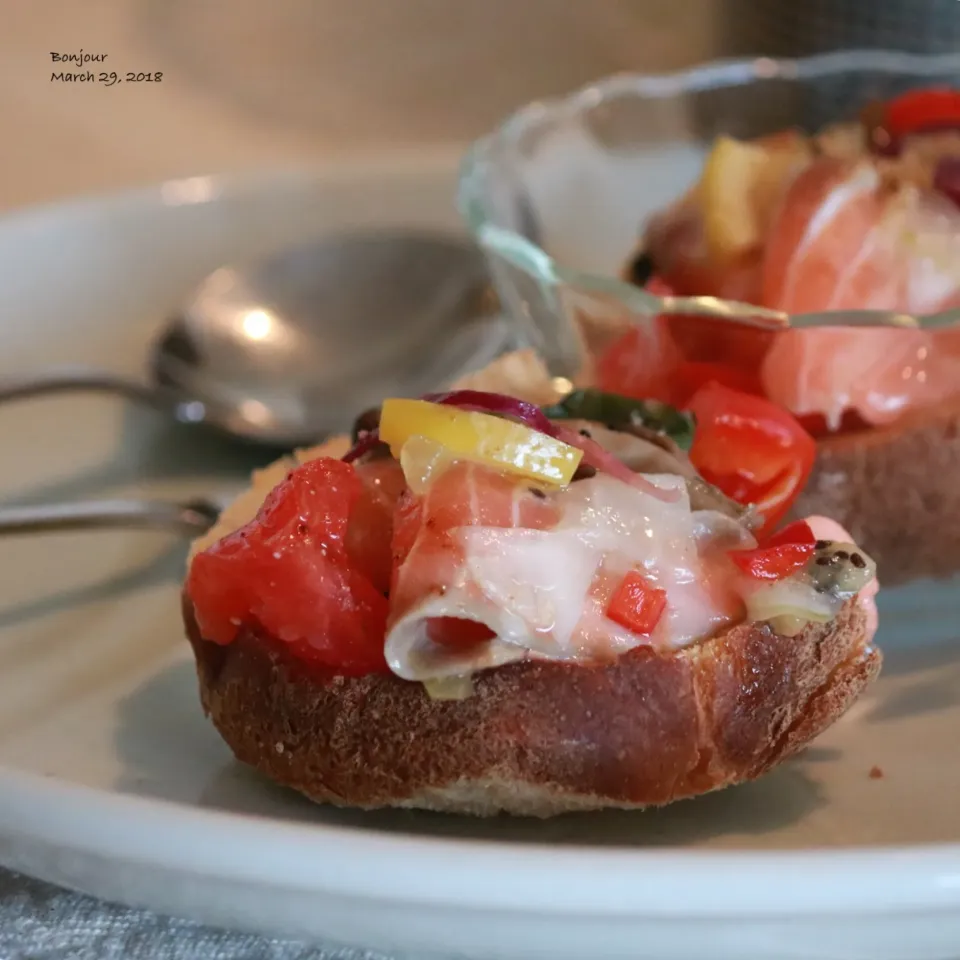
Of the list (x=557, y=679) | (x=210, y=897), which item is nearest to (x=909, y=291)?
(x=557, y=679)

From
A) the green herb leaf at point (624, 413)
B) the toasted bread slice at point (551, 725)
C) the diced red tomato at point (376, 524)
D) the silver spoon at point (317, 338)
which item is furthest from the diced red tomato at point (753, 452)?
the silver spoon at point (317, 338)

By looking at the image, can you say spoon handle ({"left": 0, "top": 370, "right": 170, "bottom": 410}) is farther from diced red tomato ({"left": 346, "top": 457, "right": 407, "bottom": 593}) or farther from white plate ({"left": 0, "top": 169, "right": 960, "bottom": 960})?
diced red tomato ({"left": 346, "top": 457, "right": 407, "bottom": 593})

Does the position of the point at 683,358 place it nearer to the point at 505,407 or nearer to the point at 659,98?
the point at 505,407

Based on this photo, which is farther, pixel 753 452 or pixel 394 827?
pixel 753 452

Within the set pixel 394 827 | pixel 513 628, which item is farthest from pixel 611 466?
pixel 394 827

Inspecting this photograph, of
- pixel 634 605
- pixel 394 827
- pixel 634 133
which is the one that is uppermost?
pixel 634 133

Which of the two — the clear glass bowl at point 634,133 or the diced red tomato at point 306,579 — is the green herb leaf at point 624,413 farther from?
the clear glass bowl at point 634,133
